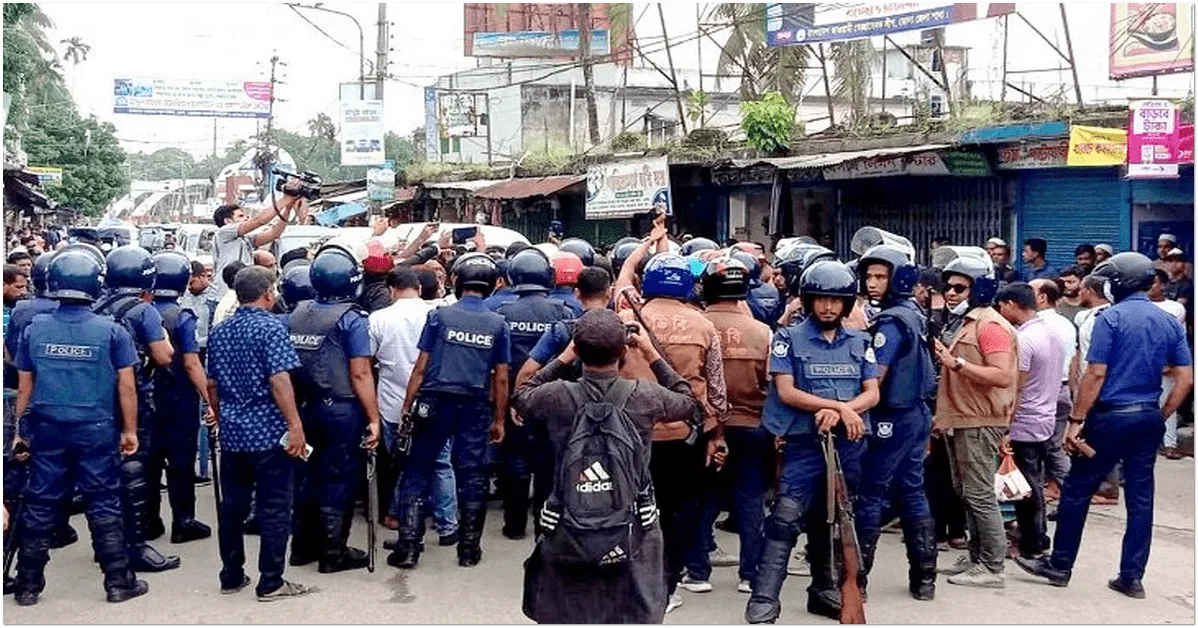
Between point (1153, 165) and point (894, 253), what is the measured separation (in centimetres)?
593

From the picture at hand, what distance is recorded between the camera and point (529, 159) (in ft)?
71.2

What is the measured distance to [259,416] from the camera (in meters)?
5.75

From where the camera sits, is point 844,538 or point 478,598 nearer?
point 844,538

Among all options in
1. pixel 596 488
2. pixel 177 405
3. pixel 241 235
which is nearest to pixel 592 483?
pixel 596 488

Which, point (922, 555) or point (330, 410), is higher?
point (330, 410)

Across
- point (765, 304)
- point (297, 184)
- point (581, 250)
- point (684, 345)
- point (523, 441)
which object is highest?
point (297, 184)

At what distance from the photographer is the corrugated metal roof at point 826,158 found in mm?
12750

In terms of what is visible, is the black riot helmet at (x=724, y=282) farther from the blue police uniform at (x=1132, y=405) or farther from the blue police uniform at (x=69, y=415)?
the blue police uniform at (x=69, y=415)

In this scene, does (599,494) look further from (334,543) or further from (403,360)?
(403,360)

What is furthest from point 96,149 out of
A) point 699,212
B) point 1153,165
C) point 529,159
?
point 1153,165

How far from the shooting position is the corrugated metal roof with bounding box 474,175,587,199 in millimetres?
18609

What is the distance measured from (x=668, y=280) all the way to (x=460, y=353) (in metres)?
A: 1.47

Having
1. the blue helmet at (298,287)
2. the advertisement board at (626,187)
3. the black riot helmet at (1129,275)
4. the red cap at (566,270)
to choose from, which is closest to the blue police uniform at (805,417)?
the black riot helmet at (1129,275)

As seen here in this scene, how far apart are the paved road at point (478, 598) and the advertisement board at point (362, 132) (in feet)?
64.7
